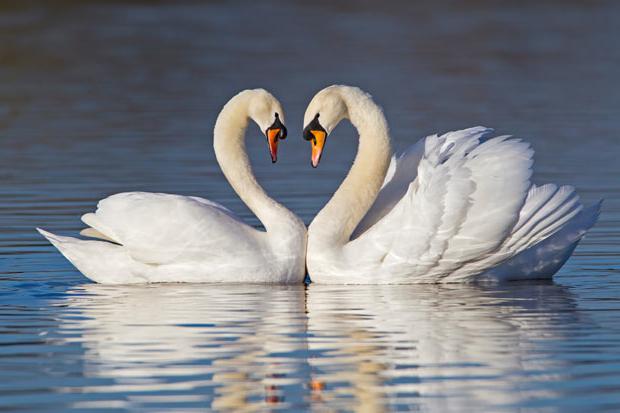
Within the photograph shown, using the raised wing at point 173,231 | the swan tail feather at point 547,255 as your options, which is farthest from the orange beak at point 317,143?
the swan tail feather at point 547,255

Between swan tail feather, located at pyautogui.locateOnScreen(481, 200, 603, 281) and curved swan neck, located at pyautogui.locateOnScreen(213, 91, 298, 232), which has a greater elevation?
curved swan neck, located at pyautogui.locateOnScreen(213, 91, 298, 232)

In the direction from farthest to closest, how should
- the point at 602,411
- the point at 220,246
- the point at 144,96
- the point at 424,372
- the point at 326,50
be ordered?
the point at 326,50 → the point at 144,96 → the point at 220,246 → the point at 424,372 → the point at 602,411

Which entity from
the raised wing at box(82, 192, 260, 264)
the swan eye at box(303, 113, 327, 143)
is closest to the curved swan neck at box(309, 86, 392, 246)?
the swan eye at box(303, 113, 327, 143)

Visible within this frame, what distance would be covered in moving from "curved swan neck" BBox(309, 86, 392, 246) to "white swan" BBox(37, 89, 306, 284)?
38 centimetres

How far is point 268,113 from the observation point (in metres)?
13.6

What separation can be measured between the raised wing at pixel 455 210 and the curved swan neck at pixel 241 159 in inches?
38.9

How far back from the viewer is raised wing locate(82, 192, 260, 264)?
43.0 ft

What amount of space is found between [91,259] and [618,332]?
174 inches

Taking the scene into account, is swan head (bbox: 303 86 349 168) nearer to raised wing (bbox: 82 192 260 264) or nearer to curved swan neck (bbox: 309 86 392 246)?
curved swan neck (bbox: 309 86 392 246)

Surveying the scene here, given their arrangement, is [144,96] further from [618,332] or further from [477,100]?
[618,332]

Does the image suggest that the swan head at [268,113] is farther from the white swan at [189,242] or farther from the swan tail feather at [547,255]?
the swan tail feather at [547,255]

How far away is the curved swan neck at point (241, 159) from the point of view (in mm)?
13602

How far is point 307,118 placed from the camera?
44.2 ft

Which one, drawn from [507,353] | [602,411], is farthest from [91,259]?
[602,411]
